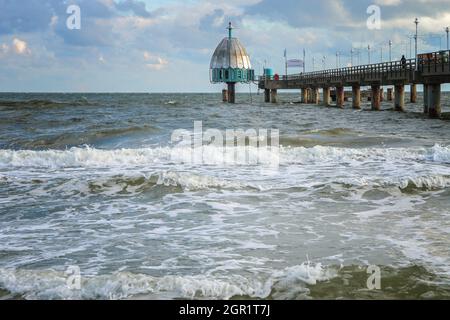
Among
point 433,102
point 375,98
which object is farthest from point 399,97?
point 433,102

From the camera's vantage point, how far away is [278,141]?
74.8 feet

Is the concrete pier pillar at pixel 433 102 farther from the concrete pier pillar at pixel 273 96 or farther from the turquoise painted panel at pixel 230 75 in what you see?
the turquoise painted panel at pixel 230 75

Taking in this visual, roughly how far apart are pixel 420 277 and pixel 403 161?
10.8 metres

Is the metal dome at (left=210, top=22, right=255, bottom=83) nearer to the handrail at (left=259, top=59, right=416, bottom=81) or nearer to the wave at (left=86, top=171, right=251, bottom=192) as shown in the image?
the handrail at (left=259, top=59, right=416, bottom=81)

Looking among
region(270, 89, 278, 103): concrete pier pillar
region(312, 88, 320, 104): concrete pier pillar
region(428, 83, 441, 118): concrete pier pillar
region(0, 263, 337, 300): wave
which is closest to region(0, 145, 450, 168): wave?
region(0, 263, 337, 300): wave

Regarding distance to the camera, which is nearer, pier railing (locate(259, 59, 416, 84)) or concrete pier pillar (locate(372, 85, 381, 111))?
pier railing (locate(259, 59, 416, 84))

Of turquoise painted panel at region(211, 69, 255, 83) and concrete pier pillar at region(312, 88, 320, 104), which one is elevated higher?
turquoise painted panel at region(211, 69, 255, 83)

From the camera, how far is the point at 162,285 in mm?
5750

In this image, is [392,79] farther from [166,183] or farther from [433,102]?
[166,183]

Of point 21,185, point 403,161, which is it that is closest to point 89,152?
point 21,185

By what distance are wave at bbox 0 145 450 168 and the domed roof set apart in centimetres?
7200

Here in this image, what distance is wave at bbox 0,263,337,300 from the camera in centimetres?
553

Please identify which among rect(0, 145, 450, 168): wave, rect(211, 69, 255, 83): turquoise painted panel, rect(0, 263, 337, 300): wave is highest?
rect(211, 69, 255, 83): turquoise painted panel
